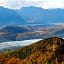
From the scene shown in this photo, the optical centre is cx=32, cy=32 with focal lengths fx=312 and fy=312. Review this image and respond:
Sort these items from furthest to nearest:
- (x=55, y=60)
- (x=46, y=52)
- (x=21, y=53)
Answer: (x=21, y=53) → (x=46, y=52) → (x=55, y=60)

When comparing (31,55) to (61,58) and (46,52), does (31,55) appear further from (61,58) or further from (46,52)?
(61,58)

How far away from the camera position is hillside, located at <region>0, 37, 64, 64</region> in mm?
52875

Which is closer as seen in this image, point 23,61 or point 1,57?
point 23,61

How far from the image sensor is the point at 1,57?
6141 cm

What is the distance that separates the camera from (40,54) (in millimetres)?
55312

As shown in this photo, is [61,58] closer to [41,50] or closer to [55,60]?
[55,60]

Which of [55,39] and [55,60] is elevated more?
[55,39]

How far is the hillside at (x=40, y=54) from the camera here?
173ft

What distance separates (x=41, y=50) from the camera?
56.3 meters

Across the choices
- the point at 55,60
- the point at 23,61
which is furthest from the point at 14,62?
the point at 55,60

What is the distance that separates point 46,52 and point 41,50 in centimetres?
151

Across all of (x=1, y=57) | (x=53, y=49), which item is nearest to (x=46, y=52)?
(x=53, y=49)

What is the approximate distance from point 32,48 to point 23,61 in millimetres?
3976

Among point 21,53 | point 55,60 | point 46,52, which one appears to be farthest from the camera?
point 21,53
